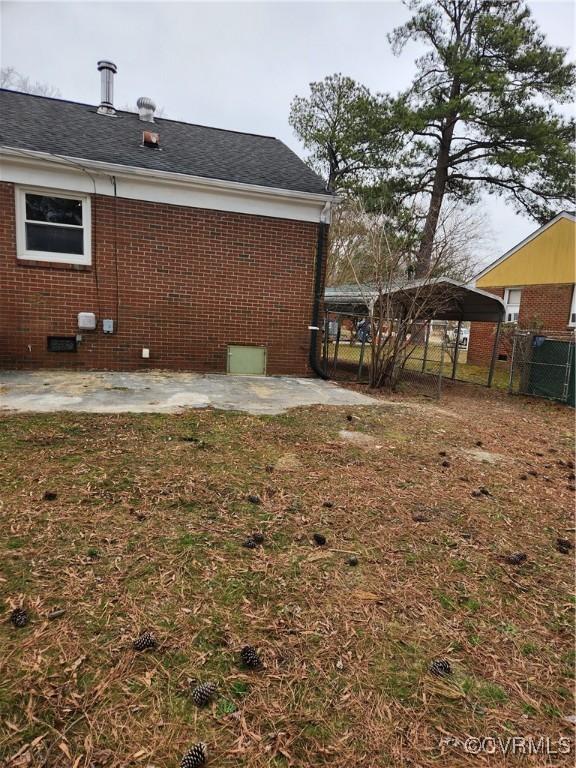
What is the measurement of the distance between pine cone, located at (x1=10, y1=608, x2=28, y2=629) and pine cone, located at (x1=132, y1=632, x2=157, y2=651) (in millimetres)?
494

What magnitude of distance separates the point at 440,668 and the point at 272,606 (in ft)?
2.52

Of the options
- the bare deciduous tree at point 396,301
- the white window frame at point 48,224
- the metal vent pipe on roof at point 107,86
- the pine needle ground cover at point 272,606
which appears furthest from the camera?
the metal vent pipe on roof at point 107,86

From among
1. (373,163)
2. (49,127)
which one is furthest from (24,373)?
(373,163)

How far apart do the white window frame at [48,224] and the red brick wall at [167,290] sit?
101 mm

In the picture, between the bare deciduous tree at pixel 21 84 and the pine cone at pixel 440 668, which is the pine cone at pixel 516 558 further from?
the bare deciduous tree at pixel 21 84

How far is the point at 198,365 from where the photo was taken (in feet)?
29.1

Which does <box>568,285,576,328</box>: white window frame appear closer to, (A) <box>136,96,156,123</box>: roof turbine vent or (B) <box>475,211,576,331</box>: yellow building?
(B) <box>475,211,576,331</box>: yellow building

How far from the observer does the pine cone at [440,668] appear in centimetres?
178

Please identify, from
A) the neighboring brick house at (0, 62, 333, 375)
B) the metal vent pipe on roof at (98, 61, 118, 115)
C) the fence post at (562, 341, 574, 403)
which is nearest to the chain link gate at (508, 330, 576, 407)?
the fence post at (562, 341, 574, 403)

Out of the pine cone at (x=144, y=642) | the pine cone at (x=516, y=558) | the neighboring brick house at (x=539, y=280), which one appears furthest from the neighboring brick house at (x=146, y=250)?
the neighboring brick house at (x=539, y=280)

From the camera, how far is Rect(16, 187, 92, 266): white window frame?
764 cm

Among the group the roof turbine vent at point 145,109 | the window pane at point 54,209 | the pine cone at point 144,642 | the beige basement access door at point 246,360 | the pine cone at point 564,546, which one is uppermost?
the roof turbine vent at point 145,109

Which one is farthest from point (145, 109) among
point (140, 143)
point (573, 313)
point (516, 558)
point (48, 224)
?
point (573, 313)

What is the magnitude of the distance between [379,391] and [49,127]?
822cm
